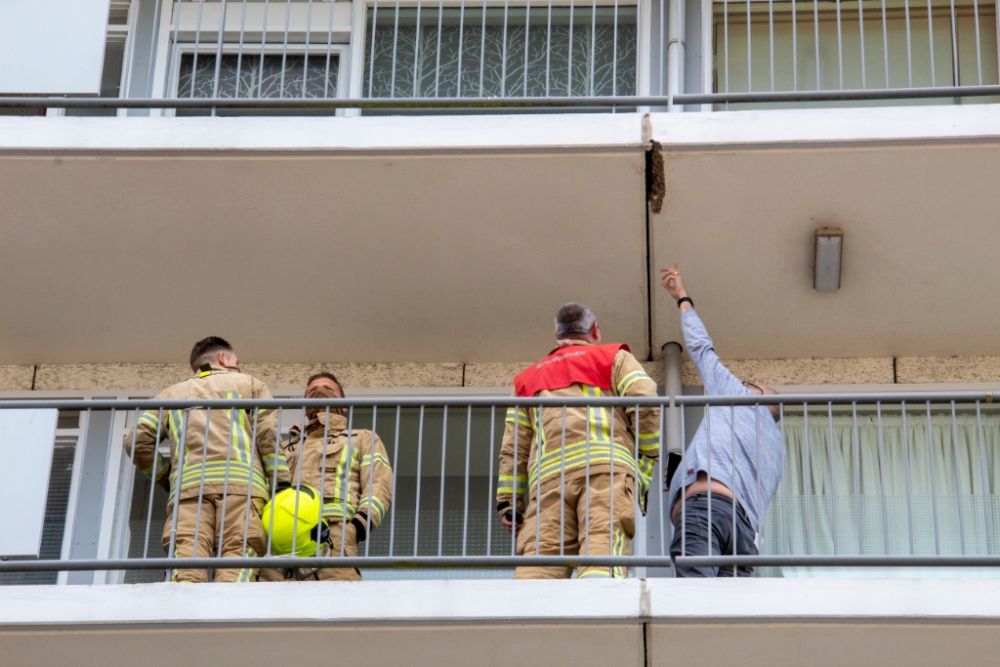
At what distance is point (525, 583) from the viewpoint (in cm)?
709

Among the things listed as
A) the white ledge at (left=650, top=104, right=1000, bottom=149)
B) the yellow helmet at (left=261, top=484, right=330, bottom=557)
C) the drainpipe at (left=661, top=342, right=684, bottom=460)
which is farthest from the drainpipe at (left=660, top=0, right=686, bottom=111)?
the yellow helmet at (left=261, top=484, right=330, bottom=557)

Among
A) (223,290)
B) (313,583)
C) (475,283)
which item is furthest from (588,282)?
(313,583)

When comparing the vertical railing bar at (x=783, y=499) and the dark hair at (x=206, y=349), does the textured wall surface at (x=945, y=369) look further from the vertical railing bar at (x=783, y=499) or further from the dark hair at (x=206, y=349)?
the dark hair at (x=206, y=349)

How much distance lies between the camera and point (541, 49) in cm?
957

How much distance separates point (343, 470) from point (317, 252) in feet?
4.64

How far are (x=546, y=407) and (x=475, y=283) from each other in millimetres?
1619

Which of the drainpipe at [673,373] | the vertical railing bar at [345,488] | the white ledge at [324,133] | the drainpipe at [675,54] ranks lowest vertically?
the vertical railing bar at [345,488]

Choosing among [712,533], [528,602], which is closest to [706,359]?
[712,533]

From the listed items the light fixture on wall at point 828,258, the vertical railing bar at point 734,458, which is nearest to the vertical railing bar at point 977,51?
the light fixture on wall at point 828,258

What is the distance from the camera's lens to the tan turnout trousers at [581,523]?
7178mm

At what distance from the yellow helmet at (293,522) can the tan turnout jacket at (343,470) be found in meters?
0.10

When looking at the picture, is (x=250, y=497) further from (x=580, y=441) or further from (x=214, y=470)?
(x=580, y=441)

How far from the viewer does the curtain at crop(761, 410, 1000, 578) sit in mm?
8695

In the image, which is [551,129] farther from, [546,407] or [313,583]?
[313,583]
